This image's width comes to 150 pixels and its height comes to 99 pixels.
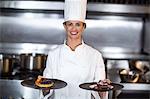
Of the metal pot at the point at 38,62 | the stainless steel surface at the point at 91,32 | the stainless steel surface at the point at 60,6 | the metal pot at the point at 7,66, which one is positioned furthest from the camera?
the stainless steel surface at the point at 91,32

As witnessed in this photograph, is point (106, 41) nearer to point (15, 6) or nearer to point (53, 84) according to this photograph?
point (15, 6)

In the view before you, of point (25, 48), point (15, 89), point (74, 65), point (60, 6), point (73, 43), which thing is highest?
point (60, 6)

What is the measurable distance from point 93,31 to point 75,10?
129 cm

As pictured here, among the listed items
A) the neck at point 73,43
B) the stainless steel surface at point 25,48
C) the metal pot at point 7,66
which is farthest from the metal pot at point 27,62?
the neck at point 73,43

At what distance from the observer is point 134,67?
96.0 inches

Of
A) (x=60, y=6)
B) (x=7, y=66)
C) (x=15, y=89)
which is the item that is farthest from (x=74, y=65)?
(x=60, y=6)

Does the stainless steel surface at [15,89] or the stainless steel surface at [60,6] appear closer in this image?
the stainless steel surface at [15,89]

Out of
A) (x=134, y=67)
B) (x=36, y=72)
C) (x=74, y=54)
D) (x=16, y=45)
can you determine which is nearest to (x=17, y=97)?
(x=36, y=72)

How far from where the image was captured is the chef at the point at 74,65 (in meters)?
1.46

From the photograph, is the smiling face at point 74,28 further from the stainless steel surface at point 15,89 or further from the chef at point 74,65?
the stainless steel surface at point 15,89

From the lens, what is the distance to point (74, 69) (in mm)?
1476

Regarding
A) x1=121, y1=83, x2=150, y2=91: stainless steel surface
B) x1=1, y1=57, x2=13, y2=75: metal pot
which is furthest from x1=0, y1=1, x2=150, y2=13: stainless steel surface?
x1=121, y1=83, x2=150, y2=91: stainless steel surface

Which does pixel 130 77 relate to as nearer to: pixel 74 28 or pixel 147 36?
pixel 74 28

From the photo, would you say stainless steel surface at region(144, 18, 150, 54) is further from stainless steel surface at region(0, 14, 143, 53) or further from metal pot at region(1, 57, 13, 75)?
metal pot at region(1, 57, 13, 75)
